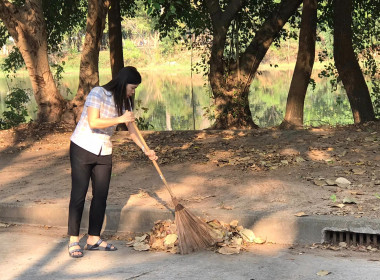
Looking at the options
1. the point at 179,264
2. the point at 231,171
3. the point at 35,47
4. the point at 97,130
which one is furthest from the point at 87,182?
the point at 35,47

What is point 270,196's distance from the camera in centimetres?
709

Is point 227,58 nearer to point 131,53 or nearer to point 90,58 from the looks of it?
point 90,58

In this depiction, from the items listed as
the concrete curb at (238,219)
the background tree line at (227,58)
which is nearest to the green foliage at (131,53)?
the background tree line at (227,58)

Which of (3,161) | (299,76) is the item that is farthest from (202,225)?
(299,76)

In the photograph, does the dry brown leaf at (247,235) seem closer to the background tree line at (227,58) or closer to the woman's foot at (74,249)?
the woman's foot at (74,249)

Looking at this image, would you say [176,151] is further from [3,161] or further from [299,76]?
[299,76]

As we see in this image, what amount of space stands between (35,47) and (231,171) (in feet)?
19.6

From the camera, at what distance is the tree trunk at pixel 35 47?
1257cm

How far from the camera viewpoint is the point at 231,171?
854cm

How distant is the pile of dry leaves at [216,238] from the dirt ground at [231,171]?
0.47 meters

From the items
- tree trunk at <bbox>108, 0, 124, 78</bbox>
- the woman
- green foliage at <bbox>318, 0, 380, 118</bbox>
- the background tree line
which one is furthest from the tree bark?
the woman

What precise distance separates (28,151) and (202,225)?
637 centimetres

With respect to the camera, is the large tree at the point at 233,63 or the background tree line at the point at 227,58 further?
the large tree at the point at 233,63

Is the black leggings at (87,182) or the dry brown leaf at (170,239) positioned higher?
the black leggings at (87,182)
